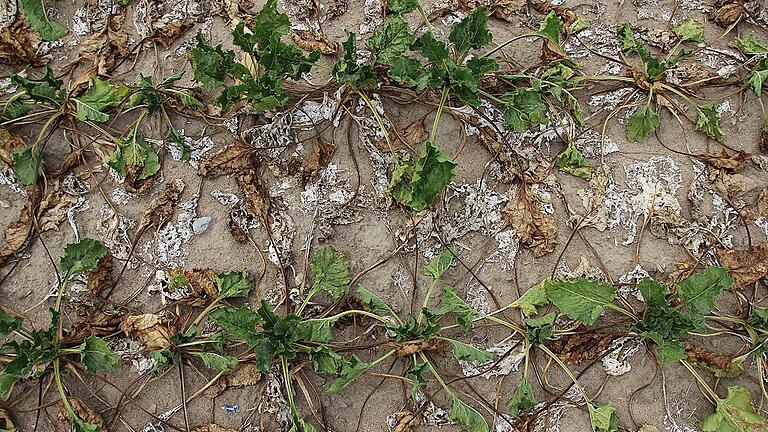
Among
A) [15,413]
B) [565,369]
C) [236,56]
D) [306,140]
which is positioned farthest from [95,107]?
[565,369]

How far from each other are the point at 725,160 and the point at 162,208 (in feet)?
9.22

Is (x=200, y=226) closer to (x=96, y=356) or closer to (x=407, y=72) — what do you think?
(x=96, y=356)

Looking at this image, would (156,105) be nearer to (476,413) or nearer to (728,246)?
(476,413)

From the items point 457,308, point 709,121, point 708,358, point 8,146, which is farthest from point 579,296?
point 8,146

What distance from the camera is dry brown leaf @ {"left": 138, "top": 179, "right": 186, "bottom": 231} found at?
10.1 feet

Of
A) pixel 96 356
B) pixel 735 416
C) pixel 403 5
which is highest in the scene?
pixel 403 5

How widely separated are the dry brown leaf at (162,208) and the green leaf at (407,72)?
1179mm

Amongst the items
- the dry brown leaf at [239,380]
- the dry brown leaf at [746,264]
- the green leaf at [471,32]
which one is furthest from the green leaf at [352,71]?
the dry brown leaf at [746,264]

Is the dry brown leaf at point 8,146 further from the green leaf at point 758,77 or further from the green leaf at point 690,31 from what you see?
the green leaf at point 758,77

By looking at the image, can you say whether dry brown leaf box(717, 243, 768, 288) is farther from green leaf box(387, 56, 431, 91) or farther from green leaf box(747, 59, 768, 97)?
green leaf box(387, 56, 431, 91)

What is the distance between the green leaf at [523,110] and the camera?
10.1ft

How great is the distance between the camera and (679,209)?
122 inches

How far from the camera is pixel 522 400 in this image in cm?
275

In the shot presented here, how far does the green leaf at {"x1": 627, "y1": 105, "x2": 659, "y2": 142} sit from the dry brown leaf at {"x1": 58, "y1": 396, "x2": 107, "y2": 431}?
9.42ft
